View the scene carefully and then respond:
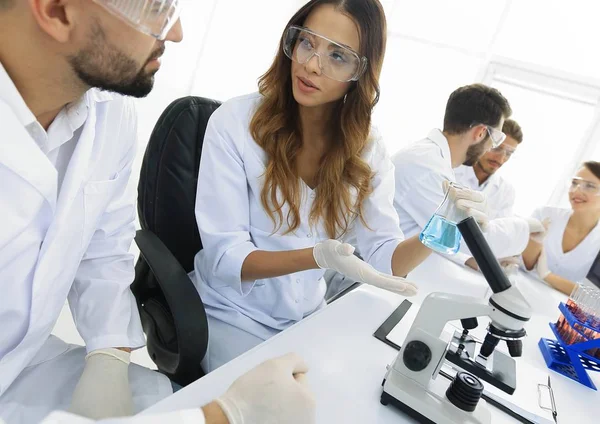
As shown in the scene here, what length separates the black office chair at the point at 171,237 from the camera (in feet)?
3.26

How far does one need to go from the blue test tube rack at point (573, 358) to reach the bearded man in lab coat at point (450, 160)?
82cm

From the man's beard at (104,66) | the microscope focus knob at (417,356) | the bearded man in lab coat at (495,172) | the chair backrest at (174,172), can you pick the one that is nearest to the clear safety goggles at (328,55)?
the chair backrest at (174,172)

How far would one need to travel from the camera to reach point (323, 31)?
1219 mm

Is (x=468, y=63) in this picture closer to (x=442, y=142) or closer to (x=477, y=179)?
(x=477, y=179)

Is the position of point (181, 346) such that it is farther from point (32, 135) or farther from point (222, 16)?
point (222, 16)

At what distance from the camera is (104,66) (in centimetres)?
73

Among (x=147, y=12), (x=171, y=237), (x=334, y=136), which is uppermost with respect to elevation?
(x=147, y=12)

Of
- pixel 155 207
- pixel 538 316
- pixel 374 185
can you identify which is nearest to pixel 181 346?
pixel 155 207

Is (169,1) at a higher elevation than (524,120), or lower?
lower

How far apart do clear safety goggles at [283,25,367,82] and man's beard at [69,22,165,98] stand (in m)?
0.58

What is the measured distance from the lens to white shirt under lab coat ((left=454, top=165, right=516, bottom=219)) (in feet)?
9.25

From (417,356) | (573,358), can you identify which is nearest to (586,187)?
(573,358)

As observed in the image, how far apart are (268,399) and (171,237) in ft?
2.60

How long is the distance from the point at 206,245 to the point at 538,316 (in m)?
1.36
